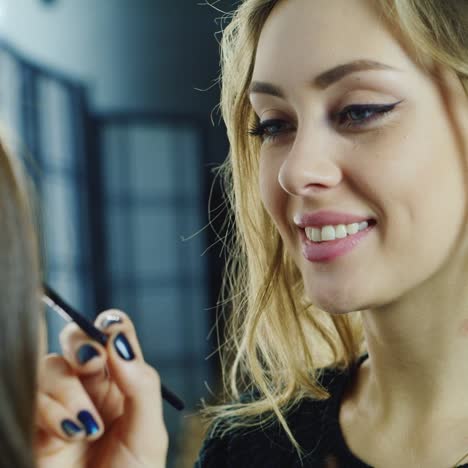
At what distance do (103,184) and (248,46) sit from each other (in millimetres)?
4073

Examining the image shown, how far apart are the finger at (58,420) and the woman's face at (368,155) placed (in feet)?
1.19

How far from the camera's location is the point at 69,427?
0.81m

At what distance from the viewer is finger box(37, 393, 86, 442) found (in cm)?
81

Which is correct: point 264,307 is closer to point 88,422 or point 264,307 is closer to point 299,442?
point 299,442

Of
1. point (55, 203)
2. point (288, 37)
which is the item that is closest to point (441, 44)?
point (288, 37)

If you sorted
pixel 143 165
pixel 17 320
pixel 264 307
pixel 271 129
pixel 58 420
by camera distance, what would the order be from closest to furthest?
1. pixel 17 320
2. pixel 58 420
3. pixel 271 129
4. pixel 264 307
5. pixel 143 165

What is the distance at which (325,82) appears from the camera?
0.97 metres

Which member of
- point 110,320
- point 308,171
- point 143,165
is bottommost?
point 110,320

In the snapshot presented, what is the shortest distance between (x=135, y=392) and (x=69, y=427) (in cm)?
9

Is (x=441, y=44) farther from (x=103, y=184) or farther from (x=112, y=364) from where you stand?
(x=103, y=184)

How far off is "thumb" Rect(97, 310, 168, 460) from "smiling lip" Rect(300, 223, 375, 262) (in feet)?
0.90

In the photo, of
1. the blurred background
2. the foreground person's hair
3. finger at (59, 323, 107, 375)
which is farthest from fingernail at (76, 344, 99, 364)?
the blurred background

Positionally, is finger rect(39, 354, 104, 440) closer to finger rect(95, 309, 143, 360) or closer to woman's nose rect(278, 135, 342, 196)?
finger rect(95, 309, 143, 360)

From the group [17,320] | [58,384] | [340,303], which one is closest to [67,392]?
[58,384]
